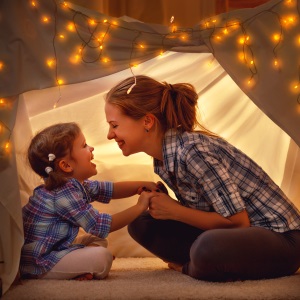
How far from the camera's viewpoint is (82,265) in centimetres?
174

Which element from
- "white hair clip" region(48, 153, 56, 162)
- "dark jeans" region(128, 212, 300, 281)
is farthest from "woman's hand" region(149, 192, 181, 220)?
"white hair clip" region(48, 153, 56, 162)

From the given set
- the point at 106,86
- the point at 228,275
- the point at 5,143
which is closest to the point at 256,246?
the point at 228,275

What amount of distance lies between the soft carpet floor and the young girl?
2.4 inches

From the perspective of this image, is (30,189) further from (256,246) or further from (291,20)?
(291,20)

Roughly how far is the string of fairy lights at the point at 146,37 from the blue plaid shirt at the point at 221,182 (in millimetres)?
247

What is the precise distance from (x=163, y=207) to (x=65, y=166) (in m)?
0.37

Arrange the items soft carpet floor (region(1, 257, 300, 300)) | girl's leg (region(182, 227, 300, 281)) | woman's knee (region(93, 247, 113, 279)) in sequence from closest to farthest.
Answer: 1. soft carpet floor (region(1, 257, 300, 300))
2. girl's leg (region(182, 227, 300, 281))
3. woman's knee (region(93, 247, 113, 279))

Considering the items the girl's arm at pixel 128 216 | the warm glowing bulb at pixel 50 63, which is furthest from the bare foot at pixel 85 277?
the warm glowing bulb at pixel 50 63

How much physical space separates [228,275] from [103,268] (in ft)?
1.25

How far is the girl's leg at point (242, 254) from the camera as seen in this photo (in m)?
1.64

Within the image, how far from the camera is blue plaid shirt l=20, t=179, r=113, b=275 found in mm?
1761

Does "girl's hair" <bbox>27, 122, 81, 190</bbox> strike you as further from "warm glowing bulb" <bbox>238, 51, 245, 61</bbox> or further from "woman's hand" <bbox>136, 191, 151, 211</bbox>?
"warm glowing bulb" <bbox>238, 51, 245, 61</bbox>

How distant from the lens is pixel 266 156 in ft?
7.72

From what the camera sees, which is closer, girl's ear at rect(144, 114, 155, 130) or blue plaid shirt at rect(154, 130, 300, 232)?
blue plaid shirt at rect(154, 130, 300, 232)
